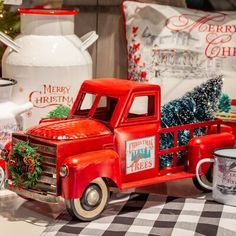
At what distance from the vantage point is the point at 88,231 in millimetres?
863

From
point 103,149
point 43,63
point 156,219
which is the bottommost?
point 156,219

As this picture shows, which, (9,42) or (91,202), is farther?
(9,42)

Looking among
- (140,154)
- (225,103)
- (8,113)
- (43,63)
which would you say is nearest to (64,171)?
(140,154)

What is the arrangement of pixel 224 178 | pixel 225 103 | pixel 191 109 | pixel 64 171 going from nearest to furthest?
1. pixel 64 171
2. pixel 224 178
3. pixel 191 109
4. pixel 225 103

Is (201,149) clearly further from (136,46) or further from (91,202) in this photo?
(136,46)

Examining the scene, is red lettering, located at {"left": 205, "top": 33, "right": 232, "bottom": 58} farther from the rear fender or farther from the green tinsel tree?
the rear fender

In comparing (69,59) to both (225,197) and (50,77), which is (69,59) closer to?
(50,77)

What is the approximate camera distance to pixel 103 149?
92 cm

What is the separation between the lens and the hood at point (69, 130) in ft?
2.93

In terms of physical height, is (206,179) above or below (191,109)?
below

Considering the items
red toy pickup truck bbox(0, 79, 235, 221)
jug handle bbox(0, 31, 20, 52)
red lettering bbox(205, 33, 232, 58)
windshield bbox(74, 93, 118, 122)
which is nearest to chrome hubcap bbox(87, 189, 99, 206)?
red toy pickup truck bbox(0, 79, 235, 221)

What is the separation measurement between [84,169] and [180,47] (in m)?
0.56

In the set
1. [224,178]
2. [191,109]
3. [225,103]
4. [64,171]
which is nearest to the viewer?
[64,171]

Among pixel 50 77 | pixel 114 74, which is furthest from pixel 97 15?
pixel 50 77
